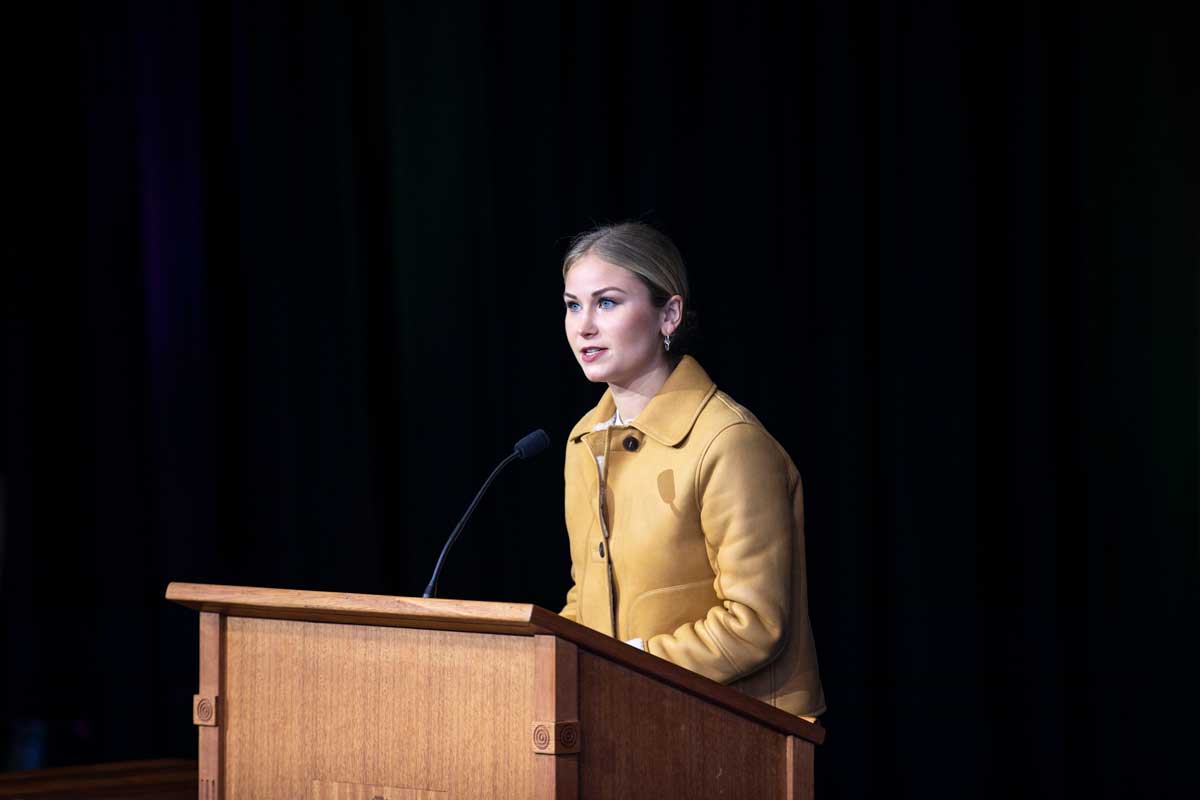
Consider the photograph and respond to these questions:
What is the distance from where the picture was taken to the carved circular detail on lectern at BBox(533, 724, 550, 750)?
1.50 metres

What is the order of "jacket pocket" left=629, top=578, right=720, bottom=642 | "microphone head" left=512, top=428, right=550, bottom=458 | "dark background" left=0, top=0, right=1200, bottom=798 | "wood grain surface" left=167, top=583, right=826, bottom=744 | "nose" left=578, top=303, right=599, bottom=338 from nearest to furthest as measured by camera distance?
"wood grain surface" left=167, top=583, right=826, bottom=744 < "microphone head" left=512, top=428, right=550, bottom=458 < "jacket pocket" left=629, top=578, right=720, bottom=642 < "nose" left=578, top=303, right=599, bottom=338 < "dark background" left=0, top=0, right=1200, bottom=798

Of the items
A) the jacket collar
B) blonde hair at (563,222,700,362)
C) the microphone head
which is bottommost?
the microphone head

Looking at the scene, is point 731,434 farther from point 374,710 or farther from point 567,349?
point 567,349

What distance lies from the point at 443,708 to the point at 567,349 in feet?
5.83

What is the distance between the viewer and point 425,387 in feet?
Result: 11.5

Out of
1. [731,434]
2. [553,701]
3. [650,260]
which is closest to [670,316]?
[650,260]

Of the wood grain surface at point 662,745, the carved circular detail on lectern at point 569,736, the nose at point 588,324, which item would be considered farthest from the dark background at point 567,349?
the carved circular detail on lectern at point 569,736

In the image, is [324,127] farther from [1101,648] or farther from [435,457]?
[1101,648]

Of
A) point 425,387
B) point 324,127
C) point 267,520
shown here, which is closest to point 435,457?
point 425,387

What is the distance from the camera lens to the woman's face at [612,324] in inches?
88.7

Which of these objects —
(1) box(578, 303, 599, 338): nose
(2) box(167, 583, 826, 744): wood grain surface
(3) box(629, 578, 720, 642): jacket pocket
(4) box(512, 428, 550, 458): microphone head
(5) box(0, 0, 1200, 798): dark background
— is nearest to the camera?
(2) box(167, 583, 826, 744): wood grain surface

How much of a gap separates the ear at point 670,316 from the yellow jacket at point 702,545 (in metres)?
0.06

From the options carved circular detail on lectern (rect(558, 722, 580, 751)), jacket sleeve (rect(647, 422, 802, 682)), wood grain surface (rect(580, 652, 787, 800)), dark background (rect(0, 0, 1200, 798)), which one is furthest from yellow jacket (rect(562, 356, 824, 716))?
dark background (rect(0, 0, 1200, 798))

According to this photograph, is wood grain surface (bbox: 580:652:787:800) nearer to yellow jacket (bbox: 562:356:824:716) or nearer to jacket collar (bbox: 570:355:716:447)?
yellow jacket (bbox: 562:356:824:716)
